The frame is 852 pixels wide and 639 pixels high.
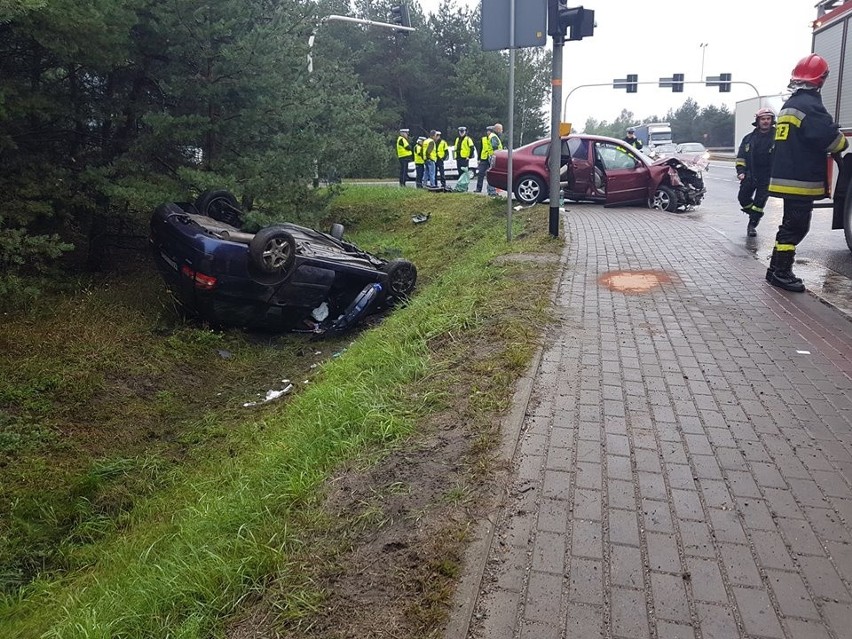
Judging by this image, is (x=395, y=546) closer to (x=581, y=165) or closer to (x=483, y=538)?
(x=483, y=538)

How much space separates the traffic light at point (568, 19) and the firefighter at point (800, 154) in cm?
274

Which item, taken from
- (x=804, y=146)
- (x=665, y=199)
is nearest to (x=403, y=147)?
(x=665, y=199)

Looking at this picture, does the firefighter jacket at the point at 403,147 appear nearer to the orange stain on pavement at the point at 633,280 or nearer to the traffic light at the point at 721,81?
the orange stain on pavement at the point at 633,280

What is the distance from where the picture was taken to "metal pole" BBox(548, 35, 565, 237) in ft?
29.6

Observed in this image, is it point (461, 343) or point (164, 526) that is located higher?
point (461, 343)

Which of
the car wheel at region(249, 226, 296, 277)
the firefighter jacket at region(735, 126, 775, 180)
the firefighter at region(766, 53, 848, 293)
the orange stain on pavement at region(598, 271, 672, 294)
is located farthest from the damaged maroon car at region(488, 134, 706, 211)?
the car wheel at region(249, 226, 296, 277)

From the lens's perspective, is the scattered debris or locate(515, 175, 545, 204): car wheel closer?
the scattered debris

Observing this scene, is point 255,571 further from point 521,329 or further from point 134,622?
point 521,329

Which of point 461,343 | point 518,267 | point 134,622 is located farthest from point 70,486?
point 518,267

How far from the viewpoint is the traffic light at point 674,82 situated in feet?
130

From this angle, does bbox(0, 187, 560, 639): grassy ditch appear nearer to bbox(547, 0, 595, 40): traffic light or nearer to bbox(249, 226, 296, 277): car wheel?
bbox(249, 226, 296, 277): car wheel

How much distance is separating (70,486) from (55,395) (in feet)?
4.80

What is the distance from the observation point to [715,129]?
83.0 metres

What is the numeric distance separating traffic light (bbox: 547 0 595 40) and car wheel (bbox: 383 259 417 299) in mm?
3546
